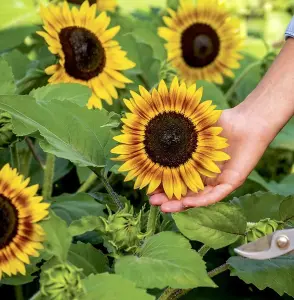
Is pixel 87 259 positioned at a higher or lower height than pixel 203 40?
lower

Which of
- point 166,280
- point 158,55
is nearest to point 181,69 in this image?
point 158,55

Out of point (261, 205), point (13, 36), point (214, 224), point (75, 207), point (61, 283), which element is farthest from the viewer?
point (13, 36)

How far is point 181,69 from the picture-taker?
1.37m

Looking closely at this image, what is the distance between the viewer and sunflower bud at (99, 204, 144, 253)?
29.9 inches

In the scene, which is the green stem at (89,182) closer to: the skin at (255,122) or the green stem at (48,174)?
the green stem at (48,174)

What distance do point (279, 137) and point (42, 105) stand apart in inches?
21.1

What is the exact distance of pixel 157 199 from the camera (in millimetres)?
814

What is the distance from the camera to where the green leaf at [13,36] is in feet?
4.24

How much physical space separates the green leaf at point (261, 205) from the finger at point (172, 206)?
0.35 ft

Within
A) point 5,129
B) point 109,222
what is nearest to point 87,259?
point 109,222

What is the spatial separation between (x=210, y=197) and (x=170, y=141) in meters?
0.08

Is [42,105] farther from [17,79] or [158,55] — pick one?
[158,55]

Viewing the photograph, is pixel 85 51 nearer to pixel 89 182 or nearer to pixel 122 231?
pixel 89 182

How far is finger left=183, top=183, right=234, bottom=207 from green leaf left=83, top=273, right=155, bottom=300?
0.49 feet
